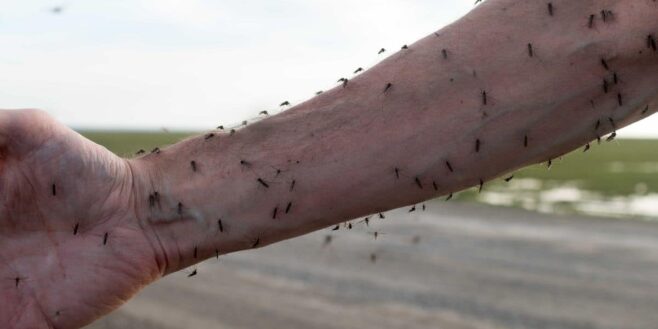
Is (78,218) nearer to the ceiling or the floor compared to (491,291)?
nearer to the ceiling

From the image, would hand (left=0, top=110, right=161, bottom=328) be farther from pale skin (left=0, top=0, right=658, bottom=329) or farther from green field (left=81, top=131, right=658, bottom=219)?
green field (left=81, top=131, right=658, bottom=219)

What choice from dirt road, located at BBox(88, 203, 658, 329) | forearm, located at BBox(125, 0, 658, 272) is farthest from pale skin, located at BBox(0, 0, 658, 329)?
dirt road, located at BBox(88, 203, 658, 329)

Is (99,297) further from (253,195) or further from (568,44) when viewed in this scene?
(568,44)

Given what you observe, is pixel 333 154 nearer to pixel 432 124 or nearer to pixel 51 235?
pixel 432 124

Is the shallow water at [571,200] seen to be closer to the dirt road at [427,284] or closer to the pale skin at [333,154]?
the dirt road at [427,284]

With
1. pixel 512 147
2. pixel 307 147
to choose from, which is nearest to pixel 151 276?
pixel 307 147

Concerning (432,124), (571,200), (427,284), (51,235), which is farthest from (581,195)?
(51,235)

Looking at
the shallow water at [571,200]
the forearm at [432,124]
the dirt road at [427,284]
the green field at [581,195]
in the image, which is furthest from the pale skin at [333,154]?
the shallow water at [571,200]
